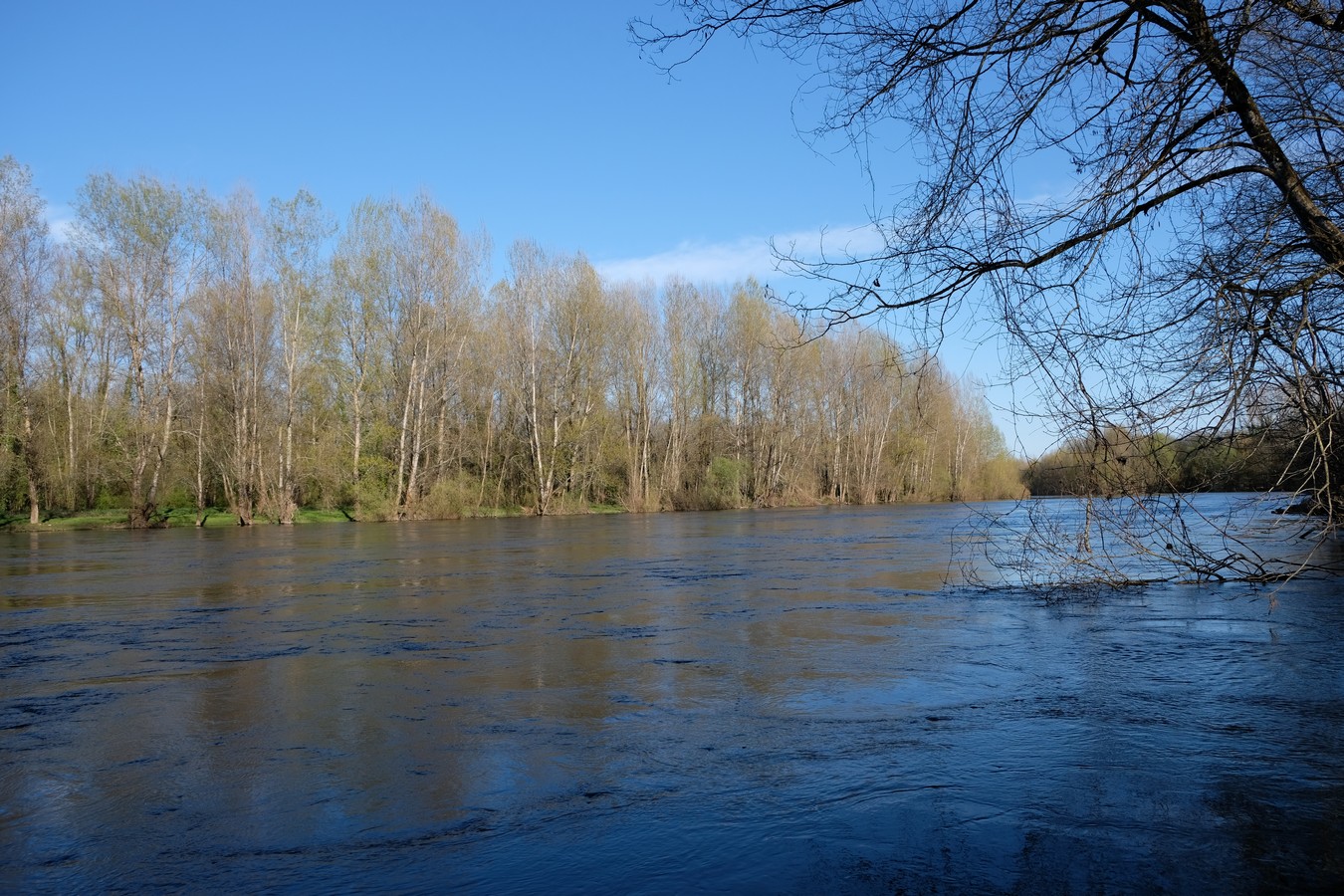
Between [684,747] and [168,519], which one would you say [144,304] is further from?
[684,747]

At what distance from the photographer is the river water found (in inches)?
147

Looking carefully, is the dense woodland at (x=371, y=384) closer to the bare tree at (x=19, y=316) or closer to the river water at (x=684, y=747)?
the bare tree at (x=19, y=316)

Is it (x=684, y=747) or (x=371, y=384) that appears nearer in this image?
(x=684, y=747)

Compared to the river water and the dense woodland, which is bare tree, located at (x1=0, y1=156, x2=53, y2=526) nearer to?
the dense woodland

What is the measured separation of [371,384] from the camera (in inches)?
1656

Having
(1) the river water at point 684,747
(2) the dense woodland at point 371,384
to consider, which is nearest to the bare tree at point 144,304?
(2) the dense woodland at point 371,384

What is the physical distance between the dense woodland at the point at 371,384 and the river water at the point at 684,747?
22829 mm

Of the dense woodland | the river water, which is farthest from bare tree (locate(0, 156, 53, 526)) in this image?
the river water

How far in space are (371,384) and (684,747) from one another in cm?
3961

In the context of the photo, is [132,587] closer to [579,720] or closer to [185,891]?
[579,720]

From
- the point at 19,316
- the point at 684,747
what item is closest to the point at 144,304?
the point at 19,316

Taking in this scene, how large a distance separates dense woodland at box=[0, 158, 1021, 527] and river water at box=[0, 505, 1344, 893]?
22.8 meters

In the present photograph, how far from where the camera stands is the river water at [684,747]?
373 cm

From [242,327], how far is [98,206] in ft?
21.5
